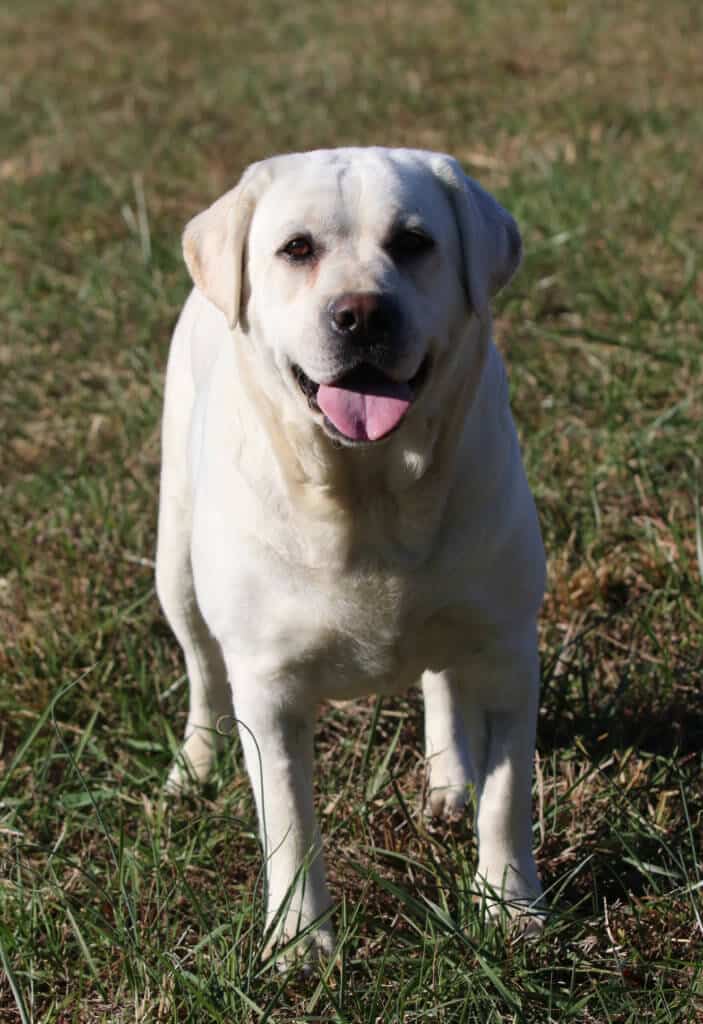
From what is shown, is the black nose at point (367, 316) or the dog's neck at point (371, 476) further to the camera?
the dog's neck at point (371, 476)

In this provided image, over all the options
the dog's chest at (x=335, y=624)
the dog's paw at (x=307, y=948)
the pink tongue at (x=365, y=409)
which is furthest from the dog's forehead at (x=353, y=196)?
the dog's paw at (x=307, y=948)

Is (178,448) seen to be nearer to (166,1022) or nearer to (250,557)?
(250,557)

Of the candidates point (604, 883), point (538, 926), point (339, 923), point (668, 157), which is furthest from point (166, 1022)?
point (668, 157)

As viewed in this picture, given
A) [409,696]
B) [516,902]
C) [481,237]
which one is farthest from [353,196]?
[409,696]

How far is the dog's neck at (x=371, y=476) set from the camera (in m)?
2.62

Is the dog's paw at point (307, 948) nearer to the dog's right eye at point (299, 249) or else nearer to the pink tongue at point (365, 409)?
the pink tongue at point (365, 409)

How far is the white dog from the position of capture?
99.3 inches

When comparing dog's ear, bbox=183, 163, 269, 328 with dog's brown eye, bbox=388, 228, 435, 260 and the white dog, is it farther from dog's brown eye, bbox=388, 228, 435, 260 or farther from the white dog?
dog's brown eye, bbox=388, 228, 435, 260

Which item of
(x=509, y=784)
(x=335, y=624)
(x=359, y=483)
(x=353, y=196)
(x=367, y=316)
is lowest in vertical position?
(x=509, y=784)

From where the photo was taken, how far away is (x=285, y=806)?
9.44 feet

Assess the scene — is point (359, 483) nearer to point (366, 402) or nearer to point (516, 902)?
point (366, 402)

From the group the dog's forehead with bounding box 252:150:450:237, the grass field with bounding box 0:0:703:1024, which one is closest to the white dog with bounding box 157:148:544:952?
the dog's forehead with bounding box 252:150:450:237

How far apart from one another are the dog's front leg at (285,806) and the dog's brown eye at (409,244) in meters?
0.87

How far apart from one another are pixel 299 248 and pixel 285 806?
109 cm
